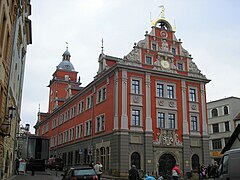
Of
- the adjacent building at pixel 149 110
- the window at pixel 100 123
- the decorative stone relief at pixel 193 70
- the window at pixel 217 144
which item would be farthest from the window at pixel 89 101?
the window at pixel 217 144

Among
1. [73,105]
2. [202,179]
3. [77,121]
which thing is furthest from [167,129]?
[73,105]

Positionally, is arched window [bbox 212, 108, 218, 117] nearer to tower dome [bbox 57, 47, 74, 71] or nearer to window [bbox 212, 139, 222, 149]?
window [bbox 212, 139, 222, 149]

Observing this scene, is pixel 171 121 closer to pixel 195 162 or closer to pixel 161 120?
pixel 161 120

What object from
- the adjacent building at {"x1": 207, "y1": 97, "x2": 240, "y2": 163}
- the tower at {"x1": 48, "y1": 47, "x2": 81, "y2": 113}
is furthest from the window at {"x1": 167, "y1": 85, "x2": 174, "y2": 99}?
the tower at {"x1": 48, "y1": 47, "x2": 81, "y2": 113}

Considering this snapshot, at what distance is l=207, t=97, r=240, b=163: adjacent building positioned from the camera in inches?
2165

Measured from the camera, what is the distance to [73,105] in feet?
169

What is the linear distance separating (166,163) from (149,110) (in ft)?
20.7

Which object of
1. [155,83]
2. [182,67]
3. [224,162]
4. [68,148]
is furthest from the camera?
[68,148]

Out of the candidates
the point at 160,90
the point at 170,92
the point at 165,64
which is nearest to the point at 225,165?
the point at 160,90

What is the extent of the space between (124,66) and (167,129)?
29.1 feet

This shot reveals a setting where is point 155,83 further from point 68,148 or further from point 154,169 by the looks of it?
point 68,148

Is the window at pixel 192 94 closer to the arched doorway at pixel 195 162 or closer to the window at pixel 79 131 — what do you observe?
the arched doorway at pixel 195 162

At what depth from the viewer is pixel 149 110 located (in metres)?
35.7

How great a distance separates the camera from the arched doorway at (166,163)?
115 feet
